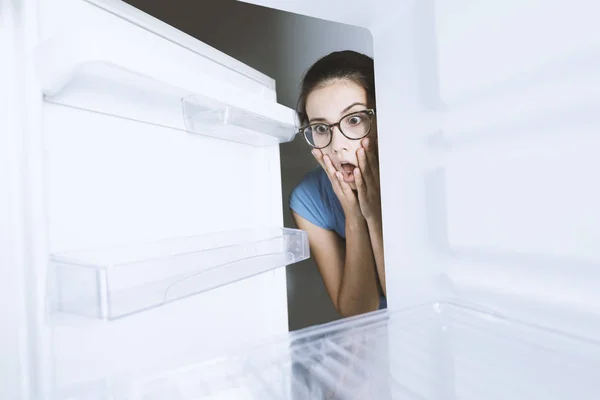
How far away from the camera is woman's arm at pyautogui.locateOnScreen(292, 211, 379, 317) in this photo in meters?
0.96

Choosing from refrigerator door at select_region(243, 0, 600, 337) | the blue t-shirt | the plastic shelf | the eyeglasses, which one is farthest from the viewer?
the blue t-shirt

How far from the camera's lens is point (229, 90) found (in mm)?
631

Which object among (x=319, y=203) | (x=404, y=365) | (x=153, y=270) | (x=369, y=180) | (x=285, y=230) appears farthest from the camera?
(x=319, y=203)

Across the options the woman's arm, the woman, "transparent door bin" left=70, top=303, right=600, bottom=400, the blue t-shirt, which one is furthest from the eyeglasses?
"transparent door bin" left=70, top=303, right=600, bottom=400

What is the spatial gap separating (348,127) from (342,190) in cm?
16

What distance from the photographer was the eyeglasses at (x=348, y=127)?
3.03 feet

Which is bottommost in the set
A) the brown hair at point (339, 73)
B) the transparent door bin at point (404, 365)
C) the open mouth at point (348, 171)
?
the transparent door bin at point (404, 365)

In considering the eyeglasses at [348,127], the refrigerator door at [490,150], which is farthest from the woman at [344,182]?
the refrigerator door at [490,150]

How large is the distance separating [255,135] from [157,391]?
0.50m

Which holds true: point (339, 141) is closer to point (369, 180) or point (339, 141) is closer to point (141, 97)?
point (369, 180)

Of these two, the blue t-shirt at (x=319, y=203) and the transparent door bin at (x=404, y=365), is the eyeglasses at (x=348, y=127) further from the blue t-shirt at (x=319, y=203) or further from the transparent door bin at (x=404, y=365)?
the transparent door bin at (x=404, y=365)

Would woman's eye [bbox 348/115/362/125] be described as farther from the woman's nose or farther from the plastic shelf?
the plastic shelf

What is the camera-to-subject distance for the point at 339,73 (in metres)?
0.98

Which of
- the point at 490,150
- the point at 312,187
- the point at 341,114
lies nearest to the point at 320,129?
the point at 341,114
